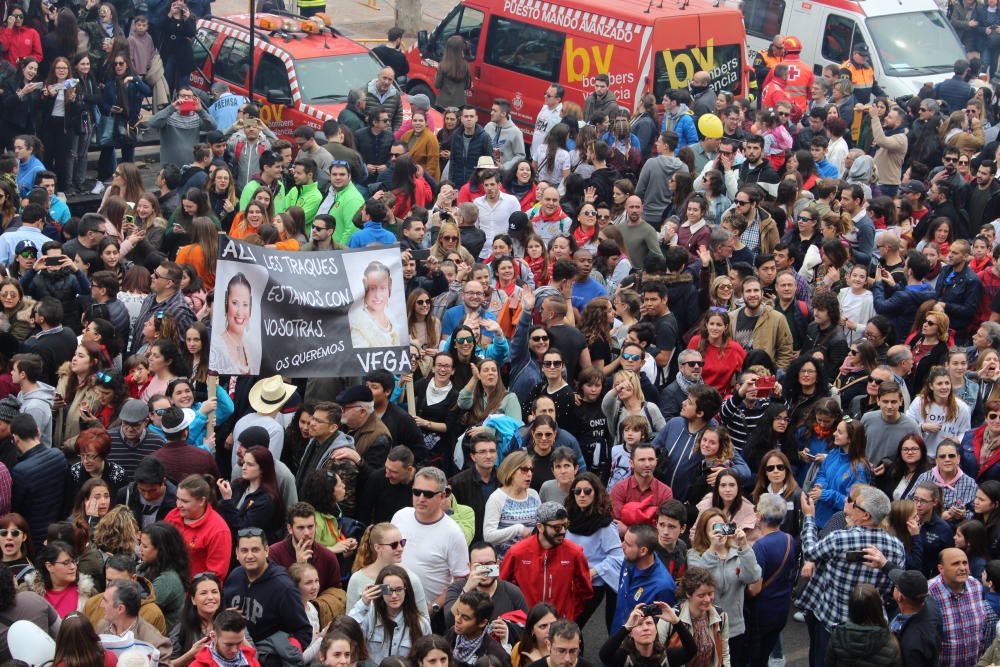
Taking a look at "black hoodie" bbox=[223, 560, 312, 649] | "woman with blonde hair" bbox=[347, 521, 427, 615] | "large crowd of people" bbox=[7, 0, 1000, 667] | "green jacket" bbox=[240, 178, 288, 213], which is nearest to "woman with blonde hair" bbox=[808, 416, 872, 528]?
"large crowd of people" bbox=[7, 0, 1000, 667]

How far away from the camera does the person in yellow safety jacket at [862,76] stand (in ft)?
72.2

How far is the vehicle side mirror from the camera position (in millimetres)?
18889

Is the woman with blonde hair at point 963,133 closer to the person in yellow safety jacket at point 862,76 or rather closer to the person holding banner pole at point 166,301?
the person in yellow safety jacket at point 862,76

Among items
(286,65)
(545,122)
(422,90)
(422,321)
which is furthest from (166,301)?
(422,90)

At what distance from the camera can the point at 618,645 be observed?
8359 millimetres

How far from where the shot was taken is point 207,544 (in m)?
9.22

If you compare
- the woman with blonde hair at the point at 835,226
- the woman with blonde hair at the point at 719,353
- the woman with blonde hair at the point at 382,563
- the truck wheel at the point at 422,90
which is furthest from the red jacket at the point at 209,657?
the truck wheel at the point at 422,90

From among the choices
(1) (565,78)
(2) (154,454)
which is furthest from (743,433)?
(1) (565,78)

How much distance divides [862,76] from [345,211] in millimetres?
10195

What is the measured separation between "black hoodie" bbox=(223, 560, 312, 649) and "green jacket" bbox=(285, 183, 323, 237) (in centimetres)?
689

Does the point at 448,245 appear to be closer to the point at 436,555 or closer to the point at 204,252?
the point at 204,252

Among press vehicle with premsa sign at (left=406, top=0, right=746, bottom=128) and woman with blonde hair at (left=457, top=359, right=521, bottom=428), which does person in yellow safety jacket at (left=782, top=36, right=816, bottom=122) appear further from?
woman with blonde hair at (left=457, top=359, right=521, bottom=428)

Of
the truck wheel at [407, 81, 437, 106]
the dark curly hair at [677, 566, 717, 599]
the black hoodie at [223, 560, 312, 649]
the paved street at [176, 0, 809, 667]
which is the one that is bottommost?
the paved street at [176, 0, 809, 667]

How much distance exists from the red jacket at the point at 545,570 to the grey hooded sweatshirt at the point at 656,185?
7.19 metres
